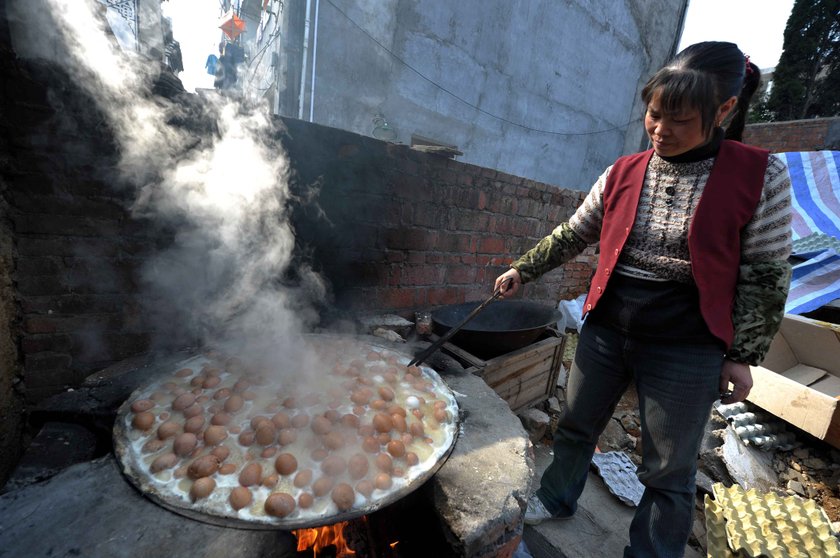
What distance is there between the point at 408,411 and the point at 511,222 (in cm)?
281

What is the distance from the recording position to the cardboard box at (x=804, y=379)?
3193 millimetres

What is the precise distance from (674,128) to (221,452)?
234 cm

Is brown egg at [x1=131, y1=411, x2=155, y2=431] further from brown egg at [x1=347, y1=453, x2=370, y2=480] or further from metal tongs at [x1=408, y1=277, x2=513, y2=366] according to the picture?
metal tongs at [x1=408, y1=277, x2=513, y2=366]

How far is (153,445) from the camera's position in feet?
4.97

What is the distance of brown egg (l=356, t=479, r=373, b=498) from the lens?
1433 mm

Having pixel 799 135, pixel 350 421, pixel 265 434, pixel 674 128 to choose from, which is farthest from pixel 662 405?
pixel 799 135

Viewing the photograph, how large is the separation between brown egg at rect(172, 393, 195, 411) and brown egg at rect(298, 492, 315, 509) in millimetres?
762

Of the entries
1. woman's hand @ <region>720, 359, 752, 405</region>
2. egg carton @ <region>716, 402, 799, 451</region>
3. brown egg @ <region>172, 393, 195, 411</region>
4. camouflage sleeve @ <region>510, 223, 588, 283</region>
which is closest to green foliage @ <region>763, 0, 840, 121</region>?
egg carton @ <region>716, 402, 799, 451</region>

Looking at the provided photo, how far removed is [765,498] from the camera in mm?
2385

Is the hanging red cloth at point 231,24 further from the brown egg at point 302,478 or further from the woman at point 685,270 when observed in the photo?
the brown egg at point 302,478

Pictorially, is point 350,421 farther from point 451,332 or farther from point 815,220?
point 815,220

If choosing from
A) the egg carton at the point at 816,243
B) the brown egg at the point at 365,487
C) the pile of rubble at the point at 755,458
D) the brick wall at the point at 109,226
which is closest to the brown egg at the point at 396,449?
the brown egg at the point at 365,487

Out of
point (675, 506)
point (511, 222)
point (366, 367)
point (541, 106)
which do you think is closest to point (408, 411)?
point (366, 367)

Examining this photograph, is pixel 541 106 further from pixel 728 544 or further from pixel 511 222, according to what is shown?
pixel 728 544
